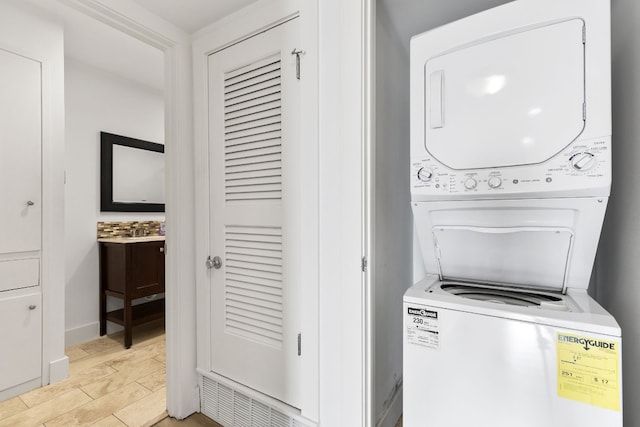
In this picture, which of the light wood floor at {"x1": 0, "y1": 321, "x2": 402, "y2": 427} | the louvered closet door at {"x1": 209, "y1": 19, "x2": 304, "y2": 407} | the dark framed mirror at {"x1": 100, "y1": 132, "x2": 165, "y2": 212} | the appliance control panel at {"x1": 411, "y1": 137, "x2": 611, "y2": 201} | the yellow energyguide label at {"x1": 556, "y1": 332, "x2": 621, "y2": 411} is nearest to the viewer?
the yellow energyguide label at {"x1": 556, "y1": 332, "x2": 621, "y2": 411}

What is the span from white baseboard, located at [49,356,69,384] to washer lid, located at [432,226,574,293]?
252cm

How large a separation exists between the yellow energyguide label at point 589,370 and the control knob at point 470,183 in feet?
1.63

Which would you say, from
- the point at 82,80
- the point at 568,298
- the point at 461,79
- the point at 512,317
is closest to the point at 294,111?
the point at 461,79

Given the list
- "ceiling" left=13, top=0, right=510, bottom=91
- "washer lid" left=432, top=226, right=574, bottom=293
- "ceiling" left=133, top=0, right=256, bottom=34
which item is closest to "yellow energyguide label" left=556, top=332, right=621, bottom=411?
"washer lid" left=432, top=226, right=574, bottom=293

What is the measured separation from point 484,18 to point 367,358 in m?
1.29

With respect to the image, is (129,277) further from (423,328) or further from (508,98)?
(508,98)

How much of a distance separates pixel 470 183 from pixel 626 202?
1.66ft

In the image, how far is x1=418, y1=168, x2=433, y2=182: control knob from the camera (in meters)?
1.15

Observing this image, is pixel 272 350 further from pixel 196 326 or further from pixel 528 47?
pixel 528 47

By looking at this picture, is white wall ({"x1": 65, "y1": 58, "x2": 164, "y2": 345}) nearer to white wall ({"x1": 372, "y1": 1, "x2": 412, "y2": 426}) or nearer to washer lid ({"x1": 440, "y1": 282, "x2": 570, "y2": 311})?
white wall ({"x1": 372, "y1": 1, "x2": 412, "y2": 426})

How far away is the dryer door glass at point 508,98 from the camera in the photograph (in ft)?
3.07

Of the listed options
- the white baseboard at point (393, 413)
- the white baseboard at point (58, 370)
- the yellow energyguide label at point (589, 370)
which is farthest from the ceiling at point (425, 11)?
the white baseboard at point (58, 370)

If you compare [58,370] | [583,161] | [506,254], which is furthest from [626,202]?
[58,370]

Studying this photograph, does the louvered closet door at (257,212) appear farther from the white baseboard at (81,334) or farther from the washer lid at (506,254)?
the white baseboard at (81,334)
